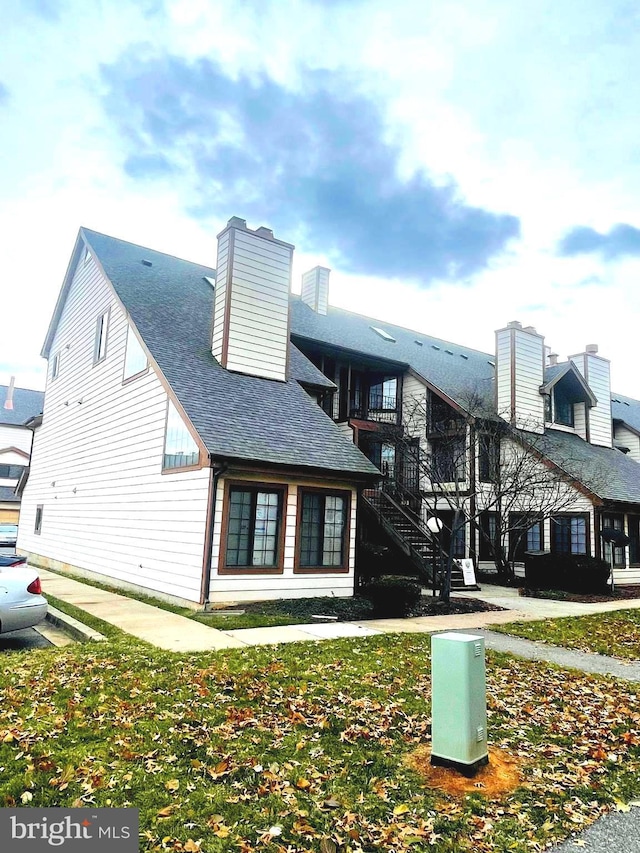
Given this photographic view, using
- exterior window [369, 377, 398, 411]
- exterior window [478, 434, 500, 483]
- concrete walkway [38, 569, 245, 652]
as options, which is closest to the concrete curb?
concrete walkway [38, 569, 245, 652]

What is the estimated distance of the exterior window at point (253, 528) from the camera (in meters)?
11.1

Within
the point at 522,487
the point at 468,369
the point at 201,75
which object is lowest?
the point at 522,487

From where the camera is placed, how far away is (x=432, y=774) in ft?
13.1

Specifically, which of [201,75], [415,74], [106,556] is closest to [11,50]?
[201,75]

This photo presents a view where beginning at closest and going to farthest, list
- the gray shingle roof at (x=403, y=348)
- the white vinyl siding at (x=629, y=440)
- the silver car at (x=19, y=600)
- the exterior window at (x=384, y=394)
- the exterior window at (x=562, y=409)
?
1. the silver car at (x=19, y=600)
2. the gray shingle roof at (x=403, y=348)
3. the exterior window at (x=384, y=394)
4. the exterior window at (x=562, y=409)
5. the white vinyl siding at (x=629, y=440)

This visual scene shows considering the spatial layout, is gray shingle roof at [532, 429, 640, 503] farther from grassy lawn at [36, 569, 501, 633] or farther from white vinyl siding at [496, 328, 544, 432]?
grassy lawn at [36, 569, 501, 633]

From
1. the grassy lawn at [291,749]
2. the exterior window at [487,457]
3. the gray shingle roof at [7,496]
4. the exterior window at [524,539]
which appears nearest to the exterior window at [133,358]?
the grassy lawn at [291,749]

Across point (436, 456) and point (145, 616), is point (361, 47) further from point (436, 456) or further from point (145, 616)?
point (145, 616)

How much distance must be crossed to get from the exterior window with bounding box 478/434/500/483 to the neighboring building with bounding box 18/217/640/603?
14cm

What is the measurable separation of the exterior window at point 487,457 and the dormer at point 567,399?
428 centimetres

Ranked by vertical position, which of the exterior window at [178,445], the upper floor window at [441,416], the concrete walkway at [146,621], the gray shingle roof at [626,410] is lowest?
the concrete walkway at [146,621]

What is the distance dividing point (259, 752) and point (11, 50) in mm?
13723

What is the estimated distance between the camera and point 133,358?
47.9 feet

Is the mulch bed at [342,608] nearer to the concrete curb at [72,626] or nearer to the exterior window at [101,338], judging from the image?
the concrete curb at [72,626]
